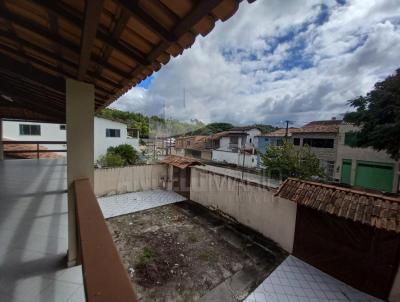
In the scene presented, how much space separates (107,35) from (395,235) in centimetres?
515

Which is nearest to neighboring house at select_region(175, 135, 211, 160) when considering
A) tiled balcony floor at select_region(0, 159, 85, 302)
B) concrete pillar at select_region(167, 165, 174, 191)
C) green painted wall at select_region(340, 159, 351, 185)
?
concrete pillar at select_region(167, 165, 174, 191)

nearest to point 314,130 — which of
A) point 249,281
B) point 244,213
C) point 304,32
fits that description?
point 304,32

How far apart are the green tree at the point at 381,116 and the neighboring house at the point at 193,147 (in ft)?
44.7

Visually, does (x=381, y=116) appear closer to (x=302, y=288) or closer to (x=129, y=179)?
(x=302, y=288)

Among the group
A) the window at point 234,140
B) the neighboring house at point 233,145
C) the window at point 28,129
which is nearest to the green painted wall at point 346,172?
the neighboring house at point 233,145

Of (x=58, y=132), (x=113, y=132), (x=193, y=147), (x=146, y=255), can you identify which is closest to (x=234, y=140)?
(x=193, y=147)

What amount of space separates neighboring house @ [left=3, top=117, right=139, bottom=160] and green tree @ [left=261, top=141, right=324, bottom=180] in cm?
1084

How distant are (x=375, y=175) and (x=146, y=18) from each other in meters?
14.0

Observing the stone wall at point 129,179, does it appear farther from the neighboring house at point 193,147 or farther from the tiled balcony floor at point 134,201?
the neighboring house at point 193,147

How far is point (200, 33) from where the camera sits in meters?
1.05

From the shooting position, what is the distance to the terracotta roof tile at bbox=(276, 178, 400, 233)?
10.9 ft

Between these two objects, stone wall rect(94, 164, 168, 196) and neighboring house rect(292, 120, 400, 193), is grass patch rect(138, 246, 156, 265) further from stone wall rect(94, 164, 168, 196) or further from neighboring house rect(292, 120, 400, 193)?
neighboring house rect(292, 120, 400, 193)

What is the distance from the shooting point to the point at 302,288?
150 inches

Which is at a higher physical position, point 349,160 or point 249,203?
point 349,160
